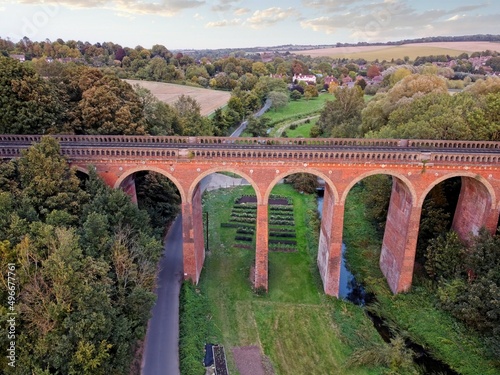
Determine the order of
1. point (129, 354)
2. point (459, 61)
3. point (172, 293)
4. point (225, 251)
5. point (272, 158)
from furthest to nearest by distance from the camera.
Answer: point (459, 61)
point (225, 251)
point (172, 293)
point (272, 158)
point (129, 354)

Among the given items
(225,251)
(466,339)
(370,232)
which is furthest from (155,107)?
(466,339)

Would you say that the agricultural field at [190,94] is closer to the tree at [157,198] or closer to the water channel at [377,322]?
the tree at [157,198]

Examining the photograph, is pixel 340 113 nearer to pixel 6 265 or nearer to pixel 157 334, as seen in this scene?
pixel 157 334

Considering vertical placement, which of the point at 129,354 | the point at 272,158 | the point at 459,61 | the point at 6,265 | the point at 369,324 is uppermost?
the point at 459,61

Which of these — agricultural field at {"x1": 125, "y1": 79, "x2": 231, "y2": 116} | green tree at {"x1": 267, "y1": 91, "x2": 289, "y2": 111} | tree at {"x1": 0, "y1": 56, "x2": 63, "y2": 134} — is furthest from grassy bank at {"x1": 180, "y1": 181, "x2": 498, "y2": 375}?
green tree at {"x1": 267, "y1": 91, "x2": 289, "y2": 111}

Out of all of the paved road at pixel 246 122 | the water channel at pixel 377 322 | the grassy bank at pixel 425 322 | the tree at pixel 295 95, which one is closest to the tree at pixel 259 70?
the tree at pixel 295 95

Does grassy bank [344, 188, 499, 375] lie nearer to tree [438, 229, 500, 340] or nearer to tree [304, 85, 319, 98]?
tree [438, 229, 500, 340]
